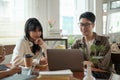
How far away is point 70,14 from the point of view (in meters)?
4.23

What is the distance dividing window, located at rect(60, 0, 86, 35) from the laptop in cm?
248

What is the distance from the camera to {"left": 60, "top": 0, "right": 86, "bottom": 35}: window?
161 inches

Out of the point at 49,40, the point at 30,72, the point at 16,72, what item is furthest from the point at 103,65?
the point at 49,40

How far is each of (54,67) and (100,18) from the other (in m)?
3.09

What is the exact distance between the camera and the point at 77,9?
4328mm

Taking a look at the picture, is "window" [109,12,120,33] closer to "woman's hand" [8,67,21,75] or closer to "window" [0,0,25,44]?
"window" [0,0,25,44]

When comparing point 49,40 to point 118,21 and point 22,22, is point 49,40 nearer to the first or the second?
point 22,22

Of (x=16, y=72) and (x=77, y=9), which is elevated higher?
(x=77, y=9)

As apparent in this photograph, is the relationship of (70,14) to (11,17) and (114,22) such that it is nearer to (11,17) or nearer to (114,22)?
(114,22)

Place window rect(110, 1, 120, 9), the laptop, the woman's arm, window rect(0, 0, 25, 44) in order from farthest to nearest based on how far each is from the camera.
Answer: window rect(110, 1, 120, 9) < window rect(0, 0, 25, 44) < the laptop < the woman's arm

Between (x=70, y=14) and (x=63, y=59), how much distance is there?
2751 millimetres

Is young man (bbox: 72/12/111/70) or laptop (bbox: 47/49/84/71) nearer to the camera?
laptop (bbox: 47/49/84/71)


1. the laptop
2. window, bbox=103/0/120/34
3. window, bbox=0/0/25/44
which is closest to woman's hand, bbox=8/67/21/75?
the laptop

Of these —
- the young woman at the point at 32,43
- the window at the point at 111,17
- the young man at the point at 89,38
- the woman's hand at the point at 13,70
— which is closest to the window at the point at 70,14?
the window at the point at 111,17
